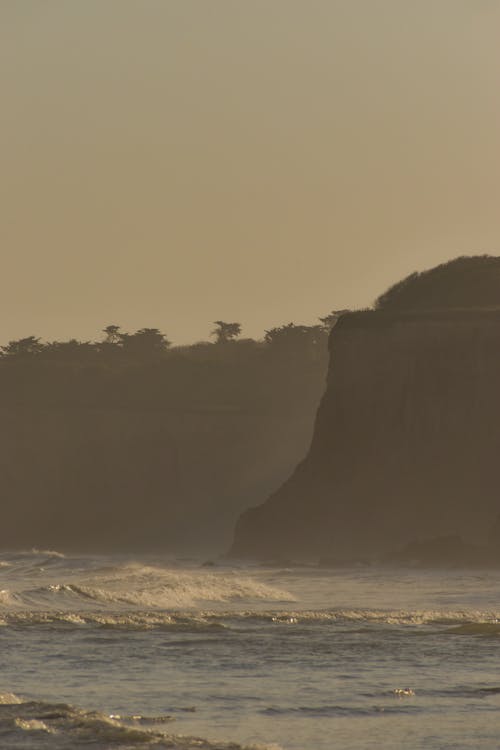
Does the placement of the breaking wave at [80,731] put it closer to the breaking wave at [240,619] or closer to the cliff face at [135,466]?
the breaking wave at [240,619]

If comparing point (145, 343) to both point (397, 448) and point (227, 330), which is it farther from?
point (397, 448)

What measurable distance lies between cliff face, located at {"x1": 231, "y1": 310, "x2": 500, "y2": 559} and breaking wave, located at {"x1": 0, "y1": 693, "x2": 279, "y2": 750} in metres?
Answer: 58.9

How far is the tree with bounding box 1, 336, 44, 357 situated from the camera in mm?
146625

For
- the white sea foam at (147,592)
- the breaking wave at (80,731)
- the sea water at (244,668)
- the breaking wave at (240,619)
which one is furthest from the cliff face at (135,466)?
the breaking wave at (80,731)

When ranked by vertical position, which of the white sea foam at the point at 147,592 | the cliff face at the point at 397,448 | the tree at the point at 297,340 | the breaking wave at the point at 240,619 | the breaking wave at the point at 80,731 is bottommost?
the breaking wave at the point at 80,731

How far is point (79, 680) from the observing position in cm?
2811

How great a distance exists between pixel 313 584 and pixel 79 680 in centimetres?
3257

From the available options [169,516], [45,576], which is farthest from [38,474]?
[45,576]

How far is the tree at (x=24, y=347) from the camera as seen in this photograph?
481 ft

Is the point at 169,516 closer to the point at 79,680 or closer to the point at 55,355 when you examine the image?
the point at 55,355

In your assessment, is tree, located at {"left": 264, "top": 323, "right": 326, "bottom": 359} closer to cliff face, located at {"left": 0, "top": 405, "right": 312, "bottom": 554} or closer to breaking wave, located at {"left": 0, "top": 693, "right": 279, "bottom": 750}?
cliff face, located at {"left": 0, "top": 405, "right": 312, "bottom": 554}

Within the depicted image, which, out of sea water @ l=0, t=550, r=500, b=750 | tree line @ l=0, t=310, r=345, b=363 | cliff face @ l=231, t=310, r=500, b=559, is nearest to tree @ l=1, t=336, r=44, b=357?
tree line @ l=0, t=310, r=345, b=363

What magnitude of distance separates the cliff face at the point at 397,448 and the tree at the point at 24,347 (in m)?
55.2

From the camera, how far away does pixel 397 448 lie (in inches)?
3509
